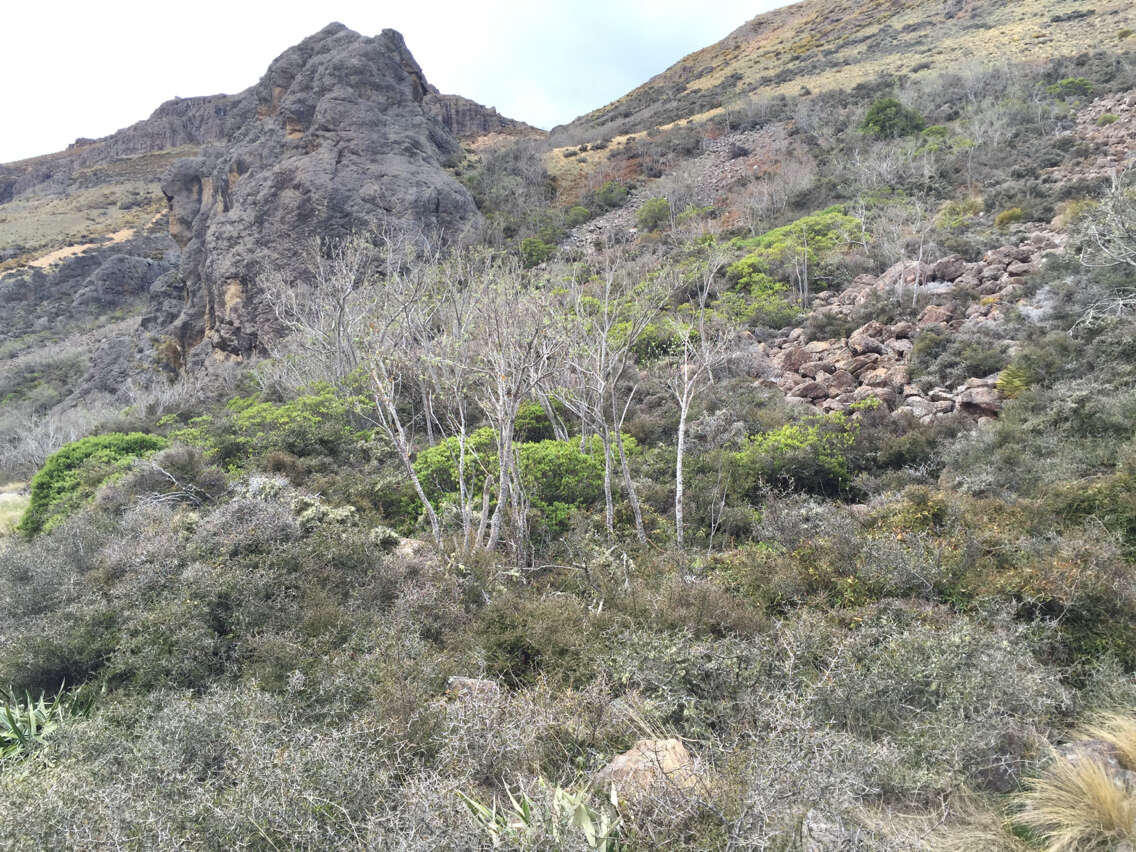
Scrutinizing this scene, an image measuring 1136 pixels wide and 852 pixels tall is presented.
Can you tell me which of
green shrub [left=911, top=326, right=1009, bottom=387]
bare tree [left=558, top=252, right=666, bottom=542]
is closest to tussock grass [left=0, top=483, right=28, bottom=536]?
bare tree [left=558, top=252, right=666, bottom=542]

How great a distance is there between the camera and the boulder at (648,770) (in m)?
3.00

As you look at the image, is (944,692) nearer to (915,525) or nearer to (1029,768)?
(1029,768)

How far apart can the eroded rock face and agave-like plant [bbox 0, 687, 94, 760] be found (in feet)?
65.5

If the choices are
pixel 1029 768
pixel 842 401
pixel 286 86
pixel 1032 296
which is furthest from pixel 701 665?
pixel 286 86

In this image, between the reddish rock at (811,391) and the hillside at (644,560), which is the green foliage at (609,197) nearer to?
the hillside at (644,560)

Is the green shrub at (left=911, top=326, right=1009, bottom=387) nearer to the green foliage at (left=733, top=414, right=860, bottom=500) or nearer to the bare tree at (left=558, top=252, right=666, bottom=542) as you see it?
the green foliage at (left=733, top=414, right=860, bottom=500)

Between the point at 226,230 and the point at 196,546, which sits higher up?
the point at 226,230

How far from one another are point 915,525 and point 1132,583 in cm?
198

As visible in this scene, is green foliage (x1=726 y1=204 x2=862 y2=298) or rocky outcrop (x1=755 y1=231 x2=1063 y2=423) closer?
rocky outcrop (x1=755 y1=231 x2=1063 y2=423)

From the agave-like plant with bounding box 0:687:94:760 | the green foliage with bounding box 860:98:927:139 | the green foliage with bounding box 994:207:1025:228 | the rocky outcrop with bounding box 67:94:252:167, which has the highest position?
the rocky outcrop with bounding box 67:94:252:167

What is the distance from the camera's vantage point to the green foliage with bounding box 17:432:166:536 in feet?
34.7

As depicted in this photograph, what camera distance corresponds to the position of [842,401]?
11.4 m

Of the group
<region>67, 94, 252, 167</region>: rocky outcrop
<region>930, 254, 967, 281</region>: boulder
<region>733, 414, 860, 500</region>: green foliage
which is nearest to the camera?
<region>733, 414, 860, 500</region>: green foliage

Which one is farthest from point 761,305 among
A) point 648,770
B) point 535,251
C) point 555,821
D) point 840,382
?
point 555,821
